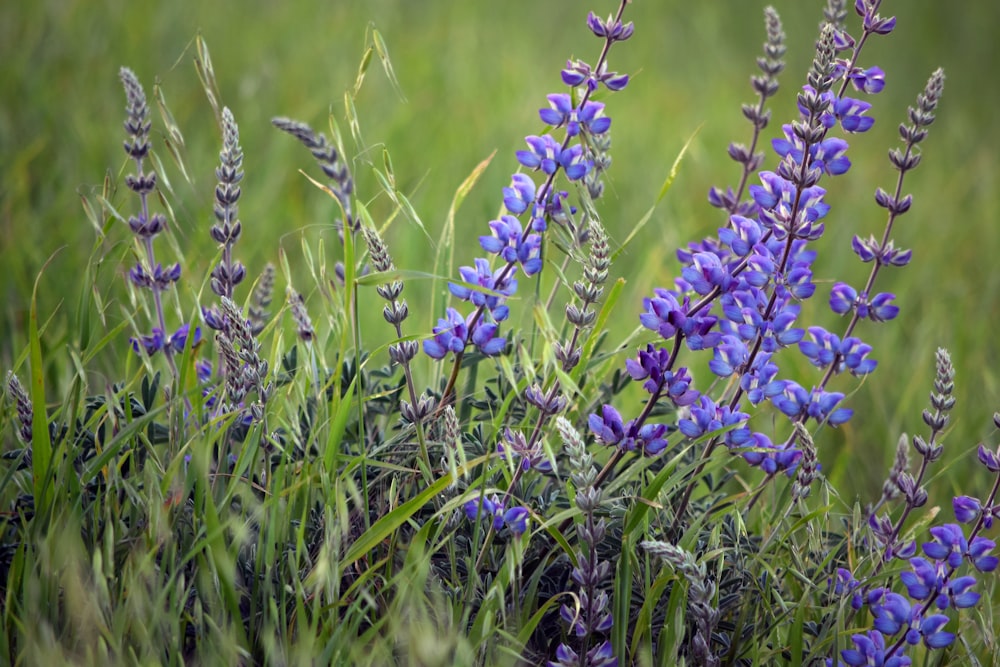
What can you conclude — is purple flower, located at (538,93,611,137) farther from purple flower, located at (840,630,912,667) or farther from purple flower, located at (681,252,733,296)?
purple flower, located at (840,630,912,667)

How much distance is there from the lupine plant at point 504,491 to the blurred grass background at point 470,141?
1.97 ft

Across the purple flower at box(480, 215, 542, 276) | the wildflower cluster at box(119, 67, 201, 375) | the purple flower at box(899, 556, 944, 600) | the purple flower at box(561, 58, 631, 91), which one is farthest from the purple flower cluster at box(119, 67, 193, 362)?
the purple flower at box(899, 556, 944, 600)

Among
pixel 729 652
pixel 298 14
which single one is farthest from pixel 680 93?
pixel 729 652

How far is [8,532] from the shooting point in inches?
63.7

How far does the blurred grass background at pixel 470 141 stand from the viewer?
107 inches

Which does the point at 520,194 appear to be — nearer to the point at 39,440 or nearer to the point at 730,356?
the point at 730,356

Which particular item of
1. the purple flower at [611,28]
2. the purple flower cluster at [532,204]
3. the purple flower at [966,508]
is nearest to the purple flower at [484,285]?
the purple flower cluster at [532,204]

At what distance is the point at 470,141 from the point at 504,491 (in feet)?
8.38

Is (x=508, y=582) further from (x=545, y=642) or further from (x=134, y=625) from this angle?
(x=134, y=625)

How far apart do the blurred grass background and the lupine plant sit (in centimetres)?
60

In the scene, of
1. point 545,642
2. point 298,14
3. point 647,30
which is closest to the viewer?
point 545,642

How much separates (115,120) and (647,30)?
10.6 ft

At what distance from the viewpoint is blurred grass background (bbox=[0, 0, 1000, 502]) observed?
2721mm

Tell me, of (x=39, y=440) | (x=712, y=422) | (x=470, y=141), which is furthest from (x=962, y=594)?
(x=470, y=141)
